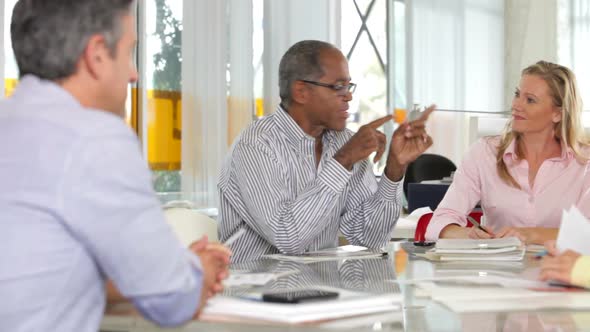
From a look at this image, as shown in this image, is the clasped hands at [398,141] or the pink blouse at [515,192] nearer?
the clasped hands at [398,141]

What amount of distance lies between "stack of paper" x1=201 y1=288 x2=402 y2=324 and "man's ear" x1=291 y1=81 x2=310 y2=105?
4.66 feet

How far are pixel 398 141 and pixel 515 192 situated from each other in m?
0.49

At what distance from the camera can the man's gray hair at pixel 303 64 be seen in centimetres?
271

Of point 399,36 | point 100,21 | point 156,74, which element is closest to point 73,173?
point 100,21

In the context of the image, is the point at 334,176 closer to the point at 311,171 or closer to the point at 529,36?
the point at 311,171

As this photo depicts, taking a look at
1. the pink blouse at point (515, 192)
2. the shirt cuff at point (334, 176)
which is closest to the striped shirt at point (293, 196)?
the shirt cuff at point (334, 176)

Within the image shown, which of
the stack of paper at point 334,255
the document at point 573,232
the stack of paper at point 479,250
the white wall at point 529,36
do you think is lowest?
the stack of paper at point 334,255

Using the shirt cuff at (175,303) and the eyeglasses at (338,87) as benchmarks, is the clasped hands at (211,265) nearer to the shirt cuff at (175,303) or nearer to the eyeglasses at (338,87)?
the shirt cuff at (175,303)

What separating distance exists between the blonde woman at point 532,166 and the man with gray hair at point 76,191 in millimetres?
1699

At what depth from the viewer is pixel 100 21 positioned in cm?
112

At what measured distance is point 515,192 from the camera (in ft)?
9.25

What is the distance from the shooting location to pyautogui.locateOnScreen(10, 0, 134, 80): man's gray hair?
1114 mm

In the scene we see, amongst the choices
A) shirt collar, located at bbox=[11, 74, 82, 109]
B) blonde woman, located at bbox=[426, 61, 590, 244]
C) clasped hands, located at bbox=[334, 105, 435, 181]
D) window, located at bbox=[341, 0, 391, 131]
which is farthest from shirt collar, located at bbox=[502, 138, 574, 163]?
window, located at bbox=[341, 0, 391, 131]

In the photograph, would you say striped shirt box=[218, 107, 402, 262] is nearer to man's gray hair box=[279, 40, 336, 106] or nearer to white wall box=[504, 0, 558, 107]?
man's gray hair box=[279, 40, 336, 106]
